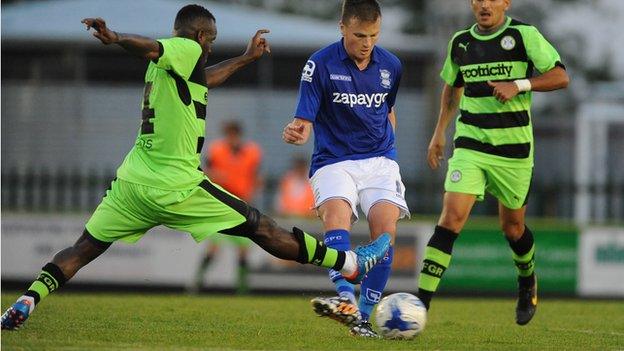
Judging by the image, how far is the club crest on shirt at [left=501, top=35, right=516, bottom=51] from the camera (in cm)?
1059

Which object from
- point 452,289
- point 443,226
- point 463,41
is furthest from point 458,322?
point 452,289

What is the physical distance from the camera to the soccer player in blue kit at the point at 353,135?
32.7ft

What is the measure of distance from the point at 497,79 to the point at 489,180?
2.66ft

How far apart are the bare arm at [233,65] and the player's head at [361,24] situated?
0.61 metres

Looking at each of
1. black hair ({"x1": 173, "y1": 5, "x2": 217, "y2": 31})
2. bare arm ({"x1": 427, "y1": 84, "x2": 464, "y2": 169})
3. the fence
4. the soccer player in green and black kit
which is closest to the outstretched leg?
the soccer player in green and black kit

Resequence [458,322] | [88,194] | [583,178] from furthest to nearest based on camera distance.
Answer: [583,178] → [88,194] → [458,322]

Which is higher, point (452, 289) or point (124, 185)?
point (124, 185)

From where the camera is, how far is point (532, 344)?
9.76 metres

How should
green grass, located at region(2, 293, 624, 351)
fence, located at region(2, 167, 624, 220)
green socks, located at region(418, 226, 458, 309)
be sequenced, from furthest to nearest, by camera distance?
1. fence, located at region(2, 167, 624, 220)
2. green socks, located at region(418, 226, 458, 309)
3. green grass, located at region(2, 293, 624, 351)

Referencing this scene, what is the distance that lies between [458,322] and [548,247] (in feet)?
25.4

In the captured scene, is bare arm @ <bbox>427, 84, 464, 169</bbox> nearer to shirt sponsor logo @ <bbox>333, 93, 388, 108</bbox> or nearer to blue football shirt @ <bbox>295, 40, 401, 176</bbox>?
blue football shirt @ <bbox>295, 40, 401, 176</bbox>

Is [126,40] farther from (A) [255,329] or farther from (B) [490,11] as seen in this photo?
(B) [490,11]

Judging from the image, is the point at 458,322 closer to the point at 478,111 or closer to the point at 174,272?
the point at 478,111

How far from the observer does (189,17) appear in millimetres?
9633
